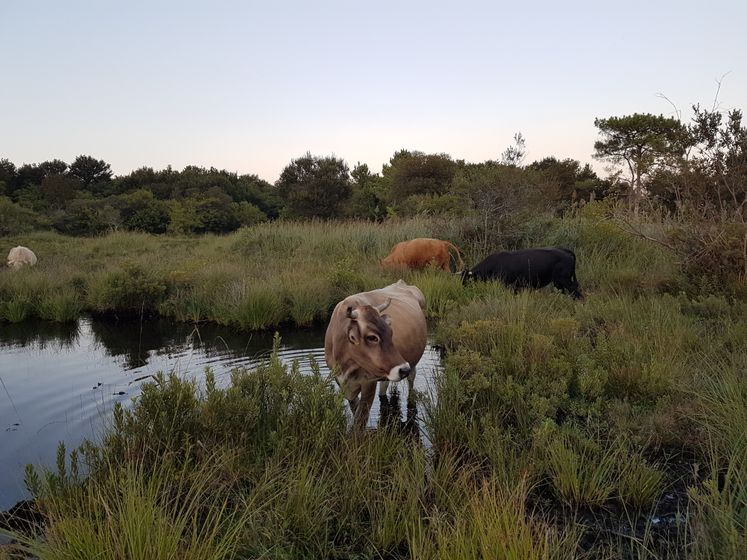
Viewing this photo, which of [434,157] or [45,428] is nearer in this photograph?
[45,428]

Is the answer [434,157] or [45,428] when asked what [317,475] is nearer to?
[45,428]

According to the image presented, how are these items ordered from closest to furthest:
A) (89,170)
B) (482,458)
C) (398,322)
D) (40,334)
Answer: (482,458) → (398,322) → (40,334) → (89,170)

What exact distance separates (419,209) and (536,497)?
20.8 meters

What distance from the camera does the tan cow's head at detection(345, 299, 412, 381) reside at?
13.0 feet

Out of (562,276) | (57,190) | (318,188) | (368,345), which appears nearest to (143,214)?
(57,190)

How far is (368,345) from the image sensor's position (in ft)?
13.3

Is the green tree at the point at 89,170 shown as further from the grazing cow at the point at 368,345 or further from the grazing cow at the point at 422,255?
the grazing cow at the point at 368,345

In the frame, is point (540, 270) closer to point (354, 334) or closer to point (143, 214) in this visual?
point (354, 334)

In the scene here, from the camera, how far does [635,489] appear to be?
126 inches

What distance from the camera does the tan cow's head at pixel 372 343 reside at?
3.95m

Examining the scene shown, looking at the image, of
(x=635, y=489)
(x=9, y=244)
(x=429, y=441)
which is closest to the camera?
(x=635, y=489)

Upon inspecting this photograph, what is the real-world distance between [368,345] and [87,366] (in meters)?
4.88

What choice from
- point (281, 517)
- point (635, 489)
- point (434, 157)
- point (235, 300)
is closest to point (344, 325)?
point (281, 517)

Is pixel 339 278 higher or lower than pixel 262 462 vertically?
higher
